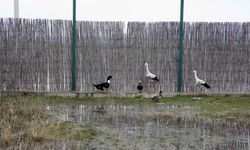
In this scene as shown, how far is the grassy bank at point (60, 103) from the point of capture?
7.62 meters

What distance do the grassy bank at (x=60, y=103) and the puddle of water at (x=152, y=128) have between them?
0.33 meters

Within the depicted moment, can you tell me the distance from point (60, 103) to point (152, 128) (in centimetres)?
400

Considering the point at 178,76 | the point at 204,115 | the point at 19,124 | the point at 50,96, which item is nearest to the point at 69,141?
the point at 19,124

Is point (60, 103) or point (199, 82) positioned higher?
point (199, 82)

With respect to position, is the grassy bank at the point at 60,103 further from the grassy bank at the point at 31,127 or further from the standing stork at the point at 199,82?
the standing stork at the point at 199,82

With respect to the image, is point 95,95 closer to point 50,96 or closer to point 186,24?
point 50,96

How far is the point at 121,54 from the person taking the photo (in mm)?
13883

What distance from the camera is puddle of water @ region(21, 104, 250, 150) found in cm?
752

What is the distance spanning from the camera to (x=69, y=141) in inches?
297

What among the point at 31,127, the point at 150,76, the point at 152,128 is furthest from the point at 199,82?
the point at 31,127

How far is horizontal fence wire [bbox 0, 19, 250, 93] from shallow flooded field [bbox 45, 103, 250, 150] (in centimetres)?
186

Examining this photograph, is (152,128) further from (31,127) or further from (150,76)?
(150,76)

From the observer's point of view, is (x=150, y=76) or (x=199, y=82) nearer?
(x=150, y=76)

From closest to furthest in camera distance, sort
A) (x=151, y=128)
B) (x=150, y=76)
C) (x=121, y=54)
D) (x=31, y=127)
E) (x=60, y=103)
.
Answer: (x=31, y=127)
(x=151, y=128)
(x=60, y=103)
(x=150, y=76)
(x=121, y=54)
